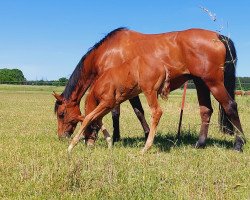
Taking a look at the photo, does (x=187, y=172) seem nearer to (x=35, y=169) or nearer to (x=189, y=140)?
(x=35, y=169)

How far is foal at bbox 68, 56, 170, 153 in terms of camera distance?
7254mm

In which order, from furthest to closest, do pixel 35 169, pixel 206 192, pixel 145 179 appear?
pixel 35 169
pixel 145 179
pixel 206 192

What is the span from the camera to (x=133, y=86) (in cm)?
740

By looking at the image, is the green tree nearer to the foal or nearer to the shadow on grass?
the shadow on grass

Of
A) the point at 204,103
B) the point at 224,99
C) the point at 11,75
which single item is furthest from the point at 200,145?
the point at 11,75

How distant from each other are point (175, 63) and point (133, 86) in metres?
1.10

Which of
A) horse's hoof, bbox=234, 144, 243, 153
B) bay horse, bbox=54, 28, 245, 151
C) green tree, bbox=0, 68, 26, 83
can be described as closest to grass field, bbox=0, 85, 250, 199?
horse's hoof, bbox=234, 144, 243, 153

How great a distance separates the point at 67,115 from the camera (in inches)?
335

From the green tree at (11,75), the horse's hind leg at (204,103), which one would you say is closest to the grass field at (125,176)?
the horse's hind leg at (204,103)

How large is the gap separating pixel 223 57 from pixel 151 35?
1751 mm

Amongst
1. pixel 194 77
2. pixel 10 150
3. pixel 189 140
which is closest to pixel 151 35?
pixel 194 77

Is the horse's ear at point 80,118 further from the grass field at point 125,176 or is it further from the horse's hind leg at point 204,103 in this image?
the horse's hind leg at point 204,103

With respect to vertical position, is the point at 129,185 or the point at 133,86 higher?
the point at 133,86

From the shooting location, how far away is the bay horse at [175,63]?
770 cm
